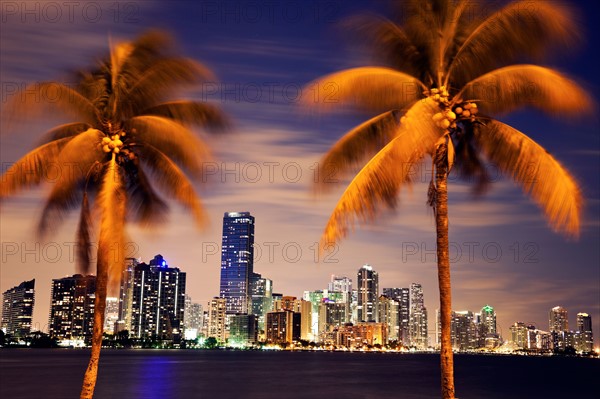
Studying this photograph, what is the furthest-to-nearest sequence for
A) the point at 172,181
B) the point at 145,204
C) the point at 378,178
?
1. the point at 145,204
2. the point at 172,181
3. the point at 378,178

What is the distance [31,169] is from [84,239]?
233 centimetres

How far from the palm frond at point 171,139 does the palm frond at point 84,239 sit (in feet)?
7.29

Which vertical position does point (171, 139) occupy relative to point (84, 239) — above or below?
above

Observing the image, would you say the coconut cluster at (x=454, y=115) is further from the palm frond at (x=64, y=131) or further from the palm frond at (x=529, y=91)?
the palm frond at (x=64, y=131)

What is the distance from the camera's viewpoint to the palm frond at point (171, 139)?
53.0 feet

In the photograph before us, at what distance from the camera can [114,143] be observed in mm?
16141

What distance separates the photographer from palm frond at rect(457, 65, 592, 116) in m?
14.3

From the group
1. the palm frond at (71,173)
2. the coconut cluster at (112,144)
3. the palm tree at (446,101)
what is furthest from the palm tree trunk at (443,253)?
the palm frond at (71,173)

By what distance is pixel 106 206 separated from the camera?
Result: 15211 millimetres

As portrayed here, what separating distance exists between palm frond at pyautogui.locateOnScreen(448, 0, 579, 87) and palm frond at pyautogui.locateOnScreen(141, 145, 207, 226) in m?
7.05

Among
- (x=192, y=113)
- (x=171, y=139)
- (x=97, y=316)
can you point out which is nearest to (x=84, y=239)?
(x=97, y=316)

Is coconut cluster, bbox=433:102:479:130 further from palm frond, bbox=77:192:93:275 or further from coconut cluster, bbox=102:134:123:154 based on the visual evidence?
palm frond, bbox=77:192:93:275

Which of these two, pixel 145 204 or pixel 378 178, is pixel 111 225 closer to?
pixel 145 204

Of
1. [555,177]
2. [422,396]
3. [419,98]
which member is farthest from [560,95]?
[422,396]
